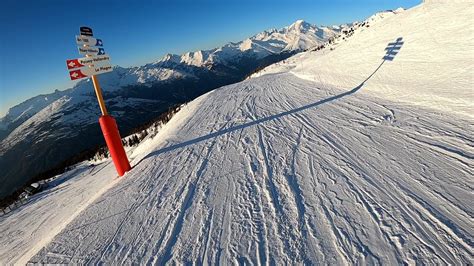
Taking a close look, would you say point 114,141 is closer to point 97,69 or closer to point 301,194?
point 97,69

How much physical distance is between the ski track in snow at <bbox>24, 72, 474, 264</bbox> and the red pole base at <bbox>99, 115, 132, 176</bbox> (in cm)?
63

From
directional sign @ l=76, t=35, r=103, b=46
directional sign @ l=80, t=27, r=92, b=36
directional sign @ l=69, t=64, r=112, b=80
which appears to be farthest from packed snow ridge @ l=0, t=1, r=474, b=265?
directional sign @ l=80, t=27, r=92, b=36

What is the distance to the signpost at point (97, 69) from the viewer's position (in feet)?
30.3

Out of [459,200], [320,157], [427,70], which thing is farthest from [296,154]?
[427,70]

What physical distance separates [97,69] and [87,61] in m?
0.44

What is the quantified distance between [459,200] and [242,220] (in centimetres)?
389

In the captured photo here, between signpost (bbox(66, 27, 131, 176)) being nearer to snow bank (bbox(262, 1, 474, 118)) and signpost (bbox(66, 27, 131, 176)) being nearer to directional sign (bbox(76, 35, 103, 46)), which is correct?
directional sign (bbox(76, 35, 103, 46))

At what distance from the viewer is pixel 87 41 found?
31.3 ft

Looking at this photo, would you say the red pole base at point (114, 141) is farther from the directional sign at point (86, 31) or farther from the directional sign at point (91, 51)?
the directional sign at point (86, 31)

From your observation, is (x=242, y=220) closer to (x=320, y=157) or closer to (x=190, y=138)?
(x=320, y=157)

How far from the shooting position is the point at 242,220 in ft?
18.4

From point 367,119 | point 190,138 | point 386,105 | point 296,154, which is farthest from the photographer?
point 190,138

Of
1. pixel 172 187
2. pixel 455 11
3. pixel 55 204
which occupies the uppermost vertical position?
pixel 455 11

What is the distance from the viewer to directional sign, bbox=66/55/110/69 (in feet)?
29.6
